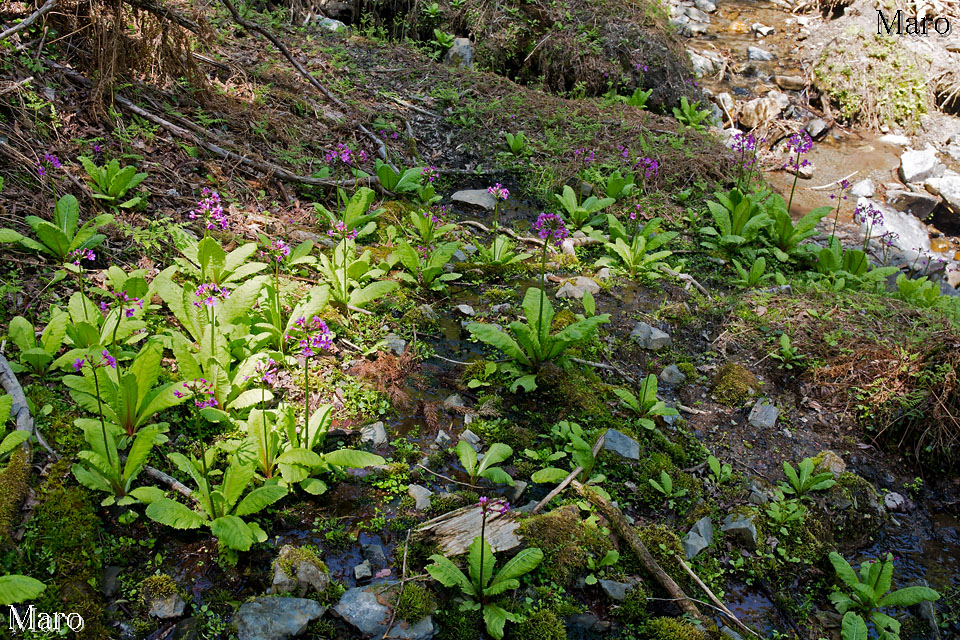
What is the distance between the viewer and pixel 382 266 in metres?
5.09

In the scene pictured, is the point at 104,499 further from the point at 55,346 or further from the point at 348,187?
the point at 348,187

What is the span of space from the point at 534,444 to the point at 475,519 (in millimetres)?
802

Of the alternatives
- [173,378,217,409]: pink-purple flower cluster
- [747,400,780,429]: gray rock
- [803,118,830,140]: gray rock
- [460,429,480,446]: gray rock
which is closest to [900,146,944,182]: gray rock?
[803,118,830,140]: gray rock

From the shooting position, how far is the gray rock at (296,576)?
2850 mm

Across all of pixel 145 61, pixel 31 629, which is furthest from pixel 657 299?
pixel 145 61

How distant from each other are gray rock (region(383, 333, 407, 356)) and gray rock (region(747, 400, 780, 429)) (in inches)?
99.5

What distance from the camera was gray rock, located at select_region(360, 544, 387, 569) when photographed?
308 cm

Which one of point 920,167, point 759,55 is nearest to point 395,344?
point 920,167

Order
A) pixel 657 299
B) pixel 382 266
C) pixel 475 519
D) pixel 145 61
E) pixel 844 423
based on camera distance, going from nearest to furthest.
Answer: pixel 475 519 → pixel 844 423 → pixel 382 266 → pixel 657 299 → pixel 145 61

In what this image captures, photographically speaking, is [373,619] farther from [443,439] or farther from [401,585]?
[443,439]

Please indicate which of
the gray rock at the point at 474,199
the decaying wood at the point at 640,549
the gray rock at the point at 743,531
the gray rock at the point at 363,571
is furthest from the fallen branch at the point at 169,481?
the gray rock at the point at 474,199

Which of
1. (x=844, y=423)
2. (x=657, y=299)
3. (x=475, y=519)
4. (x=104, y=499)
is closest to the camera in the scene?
(x=104, y=499)

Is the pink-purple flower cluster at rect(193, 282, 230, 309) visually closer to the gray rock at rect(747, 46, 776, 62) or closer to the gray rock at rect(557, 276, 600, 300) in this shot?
the gray rock at rect(557, 276, 600, 300)

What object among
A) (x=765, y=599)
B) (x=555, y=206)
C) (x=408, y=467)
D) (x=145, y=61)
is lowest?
(x=765, y=599)
